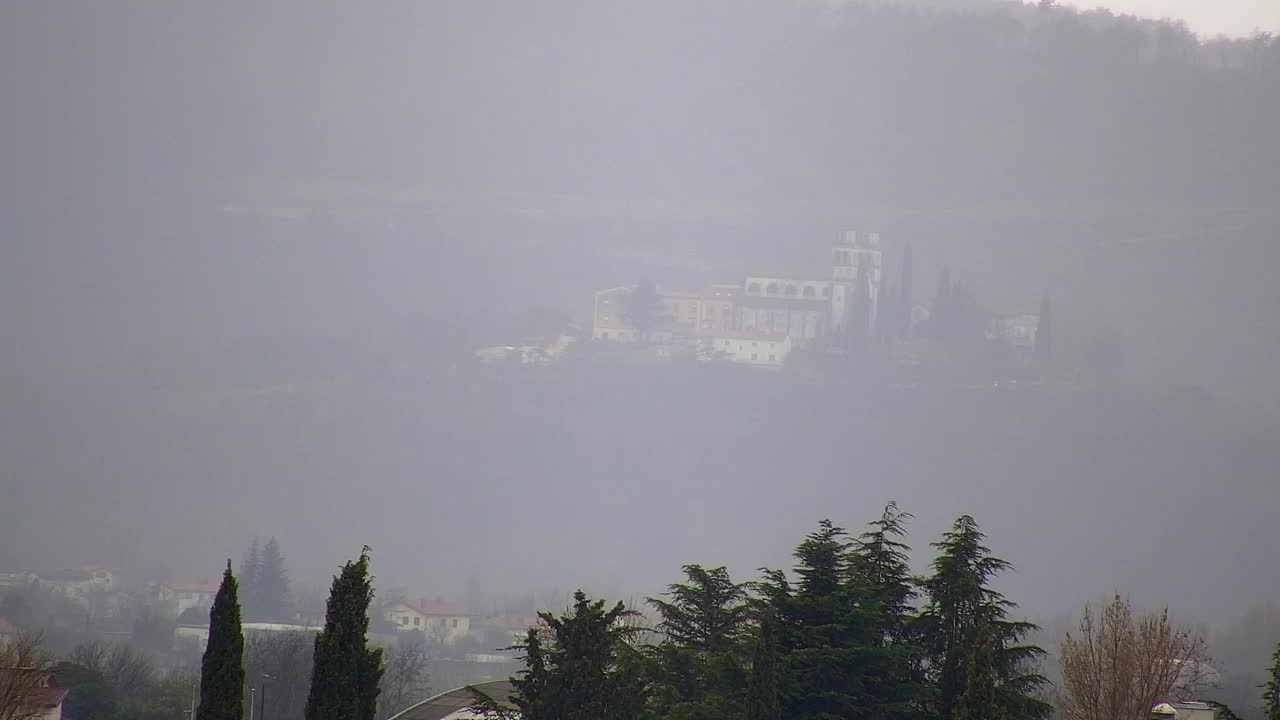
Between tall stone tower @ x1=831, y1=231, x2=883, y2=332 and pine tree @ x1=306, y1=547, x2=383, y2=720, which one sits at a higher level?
tall stone tower @ x1=831, y1=231, x2=883, y2=332

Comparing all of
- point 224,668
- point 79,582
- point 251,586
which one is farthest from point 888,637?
point 79,582

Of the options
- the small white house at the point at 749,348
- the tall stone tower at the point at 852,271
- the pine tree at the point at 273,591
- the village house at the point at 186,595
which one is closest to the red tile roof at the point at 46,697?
the pine tree at the point at 273,591

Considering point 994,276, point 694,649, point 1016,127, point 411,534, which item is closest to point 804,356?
point 994,276

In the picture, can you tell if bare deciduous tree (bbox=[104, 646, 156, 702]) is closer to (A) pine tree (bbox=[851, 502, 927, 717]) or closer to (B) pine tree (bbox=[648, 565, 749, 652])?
(B) pine tree (bbox=[648, 565, 749, 652])

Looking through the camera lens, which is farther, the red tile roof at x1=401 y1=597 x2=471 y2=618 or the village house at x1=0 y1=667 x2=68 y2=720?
the red tile roof at x1=401 y1=597 x2=471 y2=618

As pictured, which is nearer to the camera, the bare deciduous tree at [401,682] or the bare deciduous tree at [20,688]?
the bare deciduous tree at [20,688]

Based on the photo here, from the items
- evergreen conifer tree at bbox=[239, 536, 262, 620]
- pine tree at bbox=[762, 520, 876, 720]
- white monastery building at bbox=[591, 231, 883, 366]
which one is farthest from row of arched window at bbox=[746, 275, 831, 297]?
pine tree at bbox=[762, 520, 876, 720]

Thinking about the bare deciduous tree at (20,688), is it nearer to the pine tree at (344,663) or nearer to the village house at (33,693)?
the village house at (33,693)
